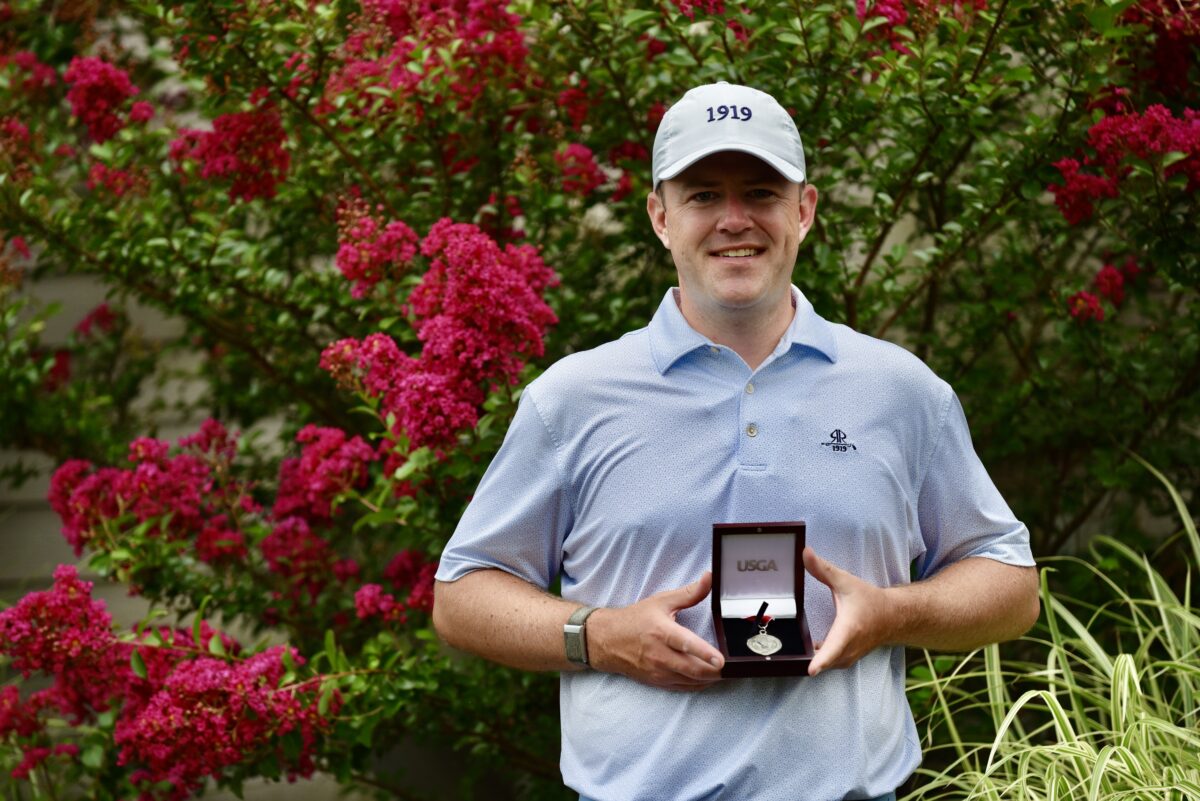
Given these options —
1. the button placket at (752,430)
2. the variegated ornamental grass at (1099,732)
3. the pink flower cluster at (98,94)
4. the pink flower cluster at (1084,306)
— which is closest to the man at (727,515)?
the button placket at (752,430)

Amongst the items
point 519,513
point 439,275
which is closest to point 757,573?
point 519,513

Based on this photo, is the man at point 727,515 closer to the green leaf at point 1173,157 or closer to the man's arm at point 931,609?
the man's arm at point 931,609

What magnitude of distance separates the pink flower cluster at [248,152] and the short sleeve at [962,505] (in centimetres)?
206

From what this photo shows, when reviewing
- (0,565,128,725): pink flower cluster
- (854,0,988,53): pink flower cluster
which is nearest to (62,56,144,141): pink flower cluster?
(0,565,128,725): pink flower cluster

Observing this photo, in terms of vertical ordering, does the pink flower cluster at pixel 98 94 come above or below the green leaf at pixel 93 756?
above

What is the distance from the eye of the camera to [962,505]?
216 cm

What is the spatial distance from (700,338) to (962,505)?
0.47 meters

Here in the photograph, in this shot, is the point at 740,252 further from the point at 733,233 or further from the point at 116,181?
the point at 116,181

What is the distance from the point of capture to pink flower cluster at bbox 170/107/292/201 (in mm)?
3576

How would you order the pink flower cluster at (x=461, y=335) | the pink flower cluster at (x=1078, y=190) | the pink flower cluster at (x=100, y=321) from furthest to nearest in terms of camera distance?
1. the pink flower cluster at (x=100, y=321)
2. the pink flower cluster at (x=1078, y=190)
3. the pink flower cluster at (x=461, y=335)

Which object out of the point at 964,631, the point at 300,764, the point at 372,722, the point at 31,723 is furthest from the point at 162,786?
the point at 964,631

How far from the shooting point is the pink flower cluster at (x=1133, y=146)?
115 inches

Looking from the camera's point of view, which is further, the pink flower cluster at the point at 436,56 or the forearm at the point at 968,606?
the pink flower cluster at the point at 436,56

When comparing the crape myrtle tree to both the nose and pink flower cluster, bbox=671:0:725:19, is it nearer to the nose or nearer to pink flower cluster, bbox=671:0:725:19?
pink flower cluster, bbox=671:0:725:19
